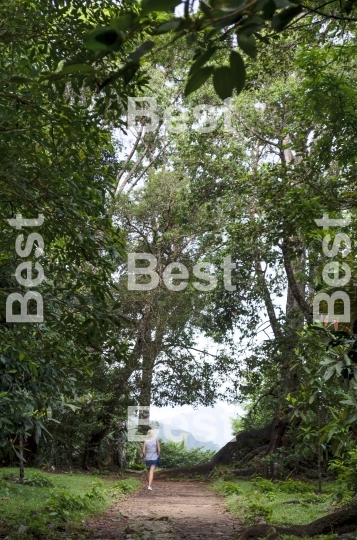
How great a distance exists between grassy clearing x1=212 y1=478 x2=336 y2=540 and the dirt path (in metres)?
0.25

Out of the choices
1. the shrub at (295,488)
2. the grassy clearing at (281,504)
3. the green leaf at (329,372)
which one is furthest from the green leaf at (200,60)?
the shrub at (295,488)

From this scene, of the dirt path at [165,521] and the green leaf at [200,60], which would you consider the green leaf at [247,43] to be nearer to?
the green leaf at [200,60]

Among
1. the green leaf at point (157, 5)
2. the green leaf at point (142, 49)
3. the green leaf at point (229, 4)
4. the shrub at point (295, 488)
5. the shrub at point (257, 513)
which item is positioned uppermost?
the green leaf at point (229, 4)

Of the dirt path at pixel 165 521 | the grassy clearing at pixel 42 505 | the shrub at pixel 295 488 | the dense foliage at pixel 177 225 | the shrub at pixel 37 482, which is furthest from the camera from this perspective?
the shrub at pixel 295 488

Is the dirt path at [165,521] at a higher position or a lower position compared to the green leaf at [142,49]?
lower

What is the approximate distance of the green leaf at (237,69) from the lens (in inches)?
45.0

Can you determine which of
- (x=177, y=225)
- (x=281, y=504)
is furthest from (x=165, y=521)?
(x=177, y=225)

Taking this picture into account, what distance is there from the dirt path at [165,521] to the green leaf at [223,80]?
5.97 meters

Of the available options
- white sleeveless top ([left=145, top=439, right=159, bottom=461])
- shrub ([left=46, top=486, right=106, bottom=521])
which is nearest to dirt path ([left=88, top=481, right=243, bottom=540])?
shrub ([left=46, top=486, right=106, bottom=521])

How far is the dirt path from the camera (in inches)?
268

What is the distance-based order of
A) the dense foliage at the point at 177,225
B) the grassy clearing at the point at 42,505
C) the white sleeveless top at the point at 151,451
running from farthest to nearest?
1. the white sleeveless top at the point at 151,451
2. the grassy clearing at the point at 42,505
3. the dense foliage at the point at 177,225

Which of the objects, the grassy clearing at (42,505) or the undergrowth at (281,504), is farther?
the undergrowth at (281,504)

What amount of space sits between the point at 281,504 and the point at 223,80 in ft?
30.4

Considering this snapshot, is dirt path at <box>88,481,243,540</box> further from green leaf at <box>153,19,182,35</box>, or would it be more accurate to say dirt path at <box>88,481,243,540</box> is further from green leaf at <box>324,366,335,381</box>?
green leaf at <box>153,19,182,35</box>
